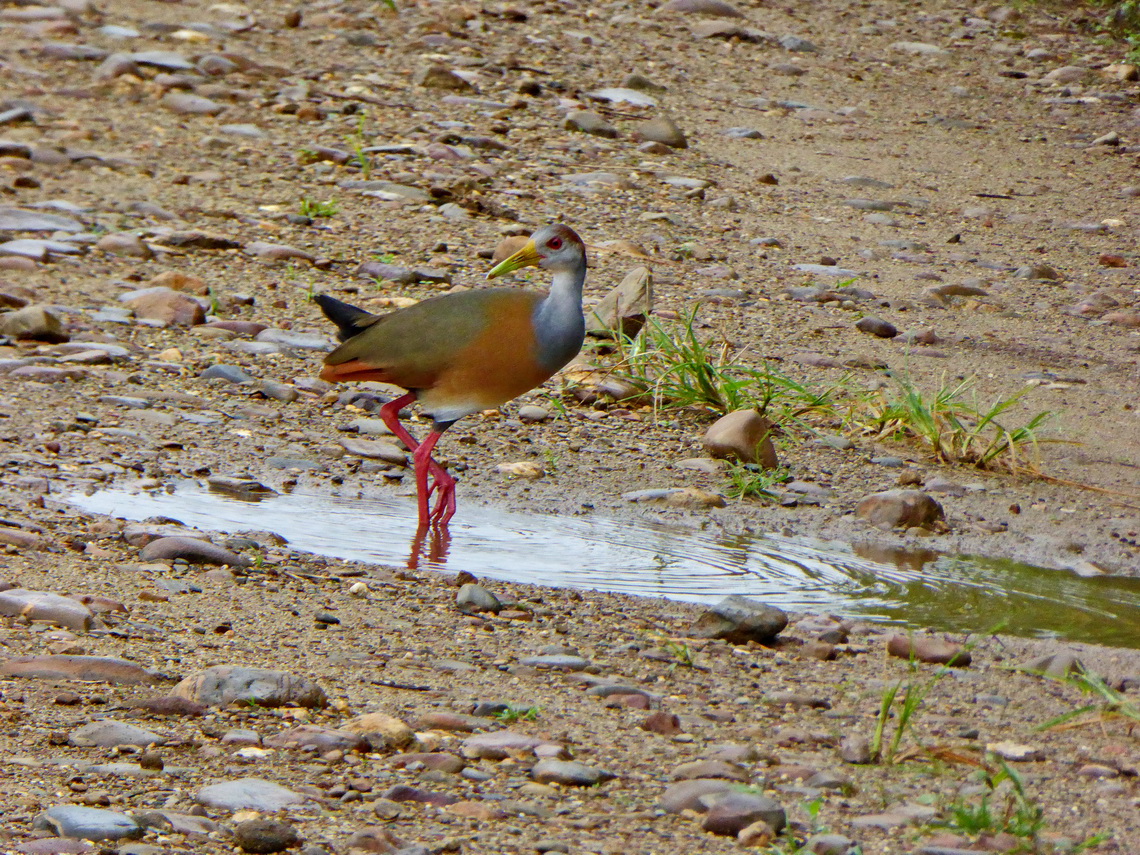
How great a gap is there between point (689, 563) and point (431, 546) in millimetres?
884

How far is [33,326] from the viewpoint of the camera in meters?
6.86

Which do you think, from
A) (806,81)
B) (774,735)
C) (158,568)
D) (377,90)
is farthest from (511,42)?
(774,735)

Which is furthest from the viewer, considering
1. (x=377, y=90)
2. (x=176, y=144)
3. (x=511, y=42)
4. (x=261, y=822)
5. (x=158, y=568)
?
(x=511, y=42)

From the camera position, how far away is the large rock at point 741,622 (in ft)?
14.3

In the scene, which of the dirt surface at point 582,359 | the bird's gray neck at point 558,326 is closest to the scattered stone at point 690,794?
the dirt surface at point 582,359

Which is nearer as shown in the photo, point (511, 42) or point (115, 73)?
point (115, 73)

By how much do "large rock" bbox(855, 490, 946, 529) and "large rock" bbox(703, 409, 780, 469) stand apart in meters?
0.57

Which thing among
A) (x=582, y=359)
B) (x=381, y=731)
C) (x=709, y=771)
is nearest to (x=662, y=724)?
(x=709, y=771)

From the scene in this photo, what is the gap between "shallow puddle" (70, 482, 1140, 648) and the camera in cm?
492

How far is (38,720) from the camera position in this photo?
11.1ft

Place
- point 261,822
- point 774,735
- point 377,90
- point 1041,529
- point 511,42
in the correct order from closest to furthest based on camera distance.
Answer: point 261,822, point 774,735, point 1041,529, point 377,90, point 511,42

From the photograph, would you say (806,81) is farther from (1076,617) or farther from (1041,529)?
(1076,617)

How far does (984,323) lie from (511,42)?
17.1 ft

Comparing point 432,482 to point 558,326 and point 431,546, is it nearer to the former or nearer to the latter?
point 431,546
